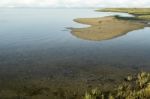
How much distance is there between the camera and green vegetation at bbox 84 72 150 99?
71.5ft

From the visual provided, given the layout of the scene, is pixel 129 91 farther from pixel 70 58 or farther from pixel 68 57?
pixel 68 57

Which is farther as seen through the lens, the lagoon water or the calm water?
the calm water

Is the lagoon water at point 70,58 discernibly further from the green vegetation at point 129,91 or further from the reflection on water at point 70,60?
the green vegetation at point 129,91

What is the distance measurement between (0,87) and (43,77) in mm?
4515

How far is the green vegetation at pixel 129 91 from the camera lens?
2178 cm

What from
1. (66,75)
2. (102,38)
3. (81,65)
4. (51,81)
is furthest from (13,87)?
(102,38)

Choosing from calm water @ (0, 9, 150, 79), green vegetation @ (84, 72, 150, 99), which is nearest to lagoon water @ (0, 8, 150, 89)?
calm water @ (0, 9, 150, 79)

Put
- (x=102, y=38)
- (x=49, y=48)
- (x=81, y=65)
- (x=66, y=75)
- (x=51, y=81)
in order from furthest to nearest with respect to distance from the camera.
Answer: (x=102, y=38) → (x=49, y=48) → (x=81, y=65) → (x=66, y=75) → (x=51, y=81)

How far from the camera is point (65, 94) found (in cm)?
2255

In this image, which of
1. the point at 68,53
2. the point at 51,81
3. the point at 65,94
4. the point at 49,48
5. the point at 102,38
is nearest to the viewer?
the point at 65,94

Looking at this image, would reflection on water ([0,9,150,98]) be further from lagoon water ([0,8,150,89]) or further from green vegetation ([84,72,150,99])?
green vegetation ([84,72,150,99])

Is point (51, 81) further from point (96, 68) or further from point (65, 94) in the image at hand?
point (96, 68)

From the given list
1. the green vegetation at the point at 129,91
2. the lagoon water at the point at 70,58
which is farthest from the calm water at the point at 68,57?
the green vegetation at the point at 129,91

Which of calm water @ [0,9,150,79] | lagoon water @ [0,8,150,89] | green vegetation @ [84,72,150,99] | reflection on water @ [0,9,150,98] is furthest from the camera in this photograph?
calm water @ [0,9,150,79]
